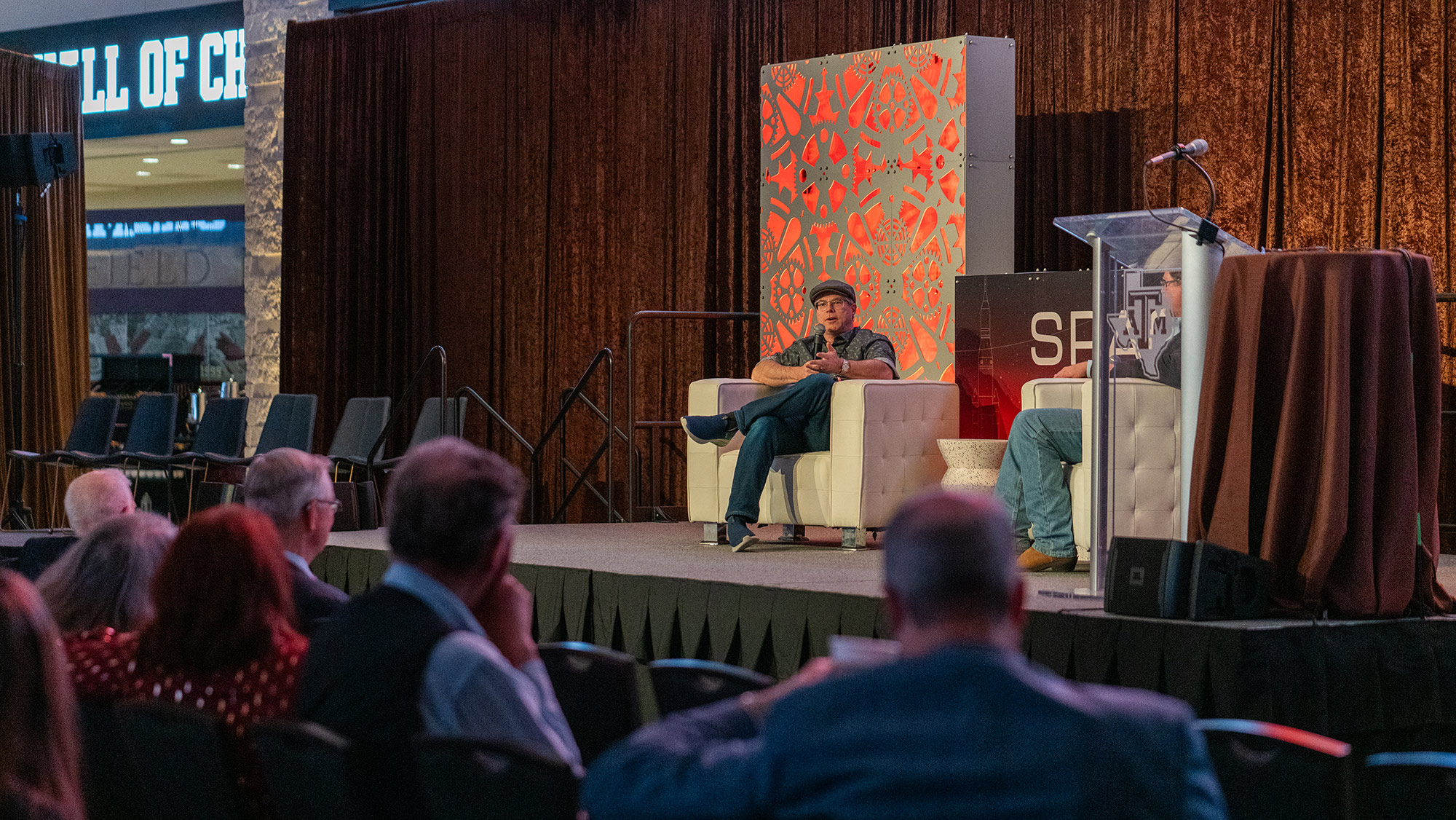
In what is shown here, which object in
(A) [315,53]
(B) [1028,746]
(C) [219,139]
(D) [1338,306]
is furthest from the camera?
(C) [219,139]

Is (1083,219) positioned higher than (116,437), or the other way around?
(1083,219)

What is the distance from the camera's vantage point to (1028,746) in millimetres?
1164

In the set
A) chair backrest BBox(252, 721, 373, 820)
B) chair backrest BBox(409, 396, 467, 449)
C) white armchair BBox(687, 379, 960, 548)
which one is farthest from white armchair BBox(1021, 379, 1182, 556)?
chair backrest BBox(409, 396, 467, 449)

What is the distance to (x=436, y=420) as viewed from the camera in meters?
7.54

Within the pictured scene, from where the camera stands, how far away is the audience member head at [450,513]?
1.79m

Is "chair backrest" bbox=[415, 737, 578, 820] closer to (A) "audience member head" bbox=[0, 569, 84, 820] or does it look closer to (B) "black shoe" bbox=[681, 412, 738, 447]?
(A) "audience member head" bbox=[0, 569, 84, 820]

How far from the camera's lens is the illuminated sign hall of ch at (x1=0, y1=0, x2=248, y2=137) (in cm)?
1124

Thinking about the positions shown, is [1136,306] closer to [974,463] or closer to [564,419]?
[974,463]

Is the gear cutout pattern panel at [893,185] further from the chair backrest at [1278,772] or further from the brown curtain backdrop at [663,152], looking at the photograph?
the chair backrest at [1278,772]

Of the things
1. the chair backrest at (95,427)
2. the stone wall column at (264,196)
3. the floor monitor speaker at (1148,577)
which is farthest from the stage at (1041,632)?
the stone wall column at (264,196)

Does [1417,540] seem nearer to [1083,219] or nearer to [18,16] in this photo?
[1083,219]

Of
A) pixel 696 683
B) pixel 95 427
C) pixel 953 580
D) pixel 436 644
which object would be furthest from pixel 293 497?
pixel 95 427

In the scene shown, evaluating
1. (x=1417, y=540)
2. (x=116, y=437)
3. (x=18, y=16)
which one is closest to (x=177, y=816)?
(x=1417, y=540)

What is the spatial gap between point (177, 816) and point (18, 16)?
40.0 feet
